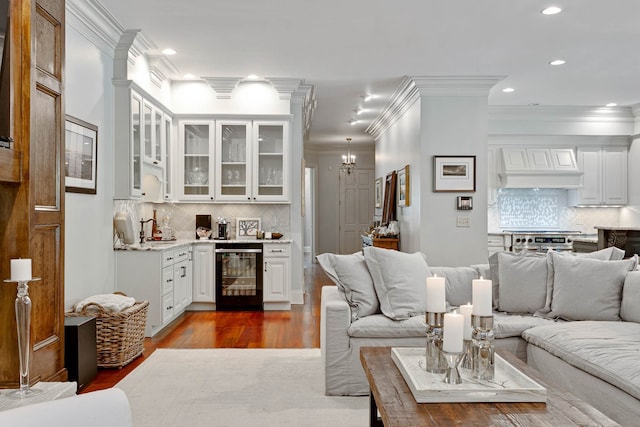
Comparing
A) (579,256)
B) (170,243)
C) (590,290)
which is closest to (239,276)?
(170,243)

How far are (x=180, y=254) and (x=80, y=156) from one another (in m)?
1.75

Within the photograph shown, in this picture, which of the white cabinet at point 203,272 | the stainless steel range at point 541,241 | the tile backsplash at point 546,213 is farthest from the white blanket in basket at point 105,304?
the tile backsplash at point 546,213

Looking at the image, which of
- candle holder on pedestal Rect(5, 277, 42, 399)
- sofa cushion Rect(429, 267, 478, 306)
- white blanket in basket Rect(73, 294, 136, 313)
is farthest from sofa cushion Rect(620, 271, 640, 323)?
white blanket in basket Rect(73, 294, 136, 313)

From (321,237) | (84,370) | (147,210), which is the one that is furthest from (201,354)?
(321,237)

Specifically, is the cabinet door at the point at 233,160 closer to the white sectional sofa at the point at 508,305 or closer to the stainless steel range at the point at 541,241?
the white sectional sofa at the point at 508,305

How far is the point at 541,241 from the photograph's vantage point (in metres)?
7.52

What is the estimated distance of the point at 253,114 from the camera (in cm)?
636

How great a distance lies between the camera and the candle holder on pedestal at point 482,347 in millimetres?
2008

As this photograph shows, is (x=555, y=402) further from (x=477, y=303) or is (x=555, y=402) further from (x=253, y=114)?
(x=253, y=114)

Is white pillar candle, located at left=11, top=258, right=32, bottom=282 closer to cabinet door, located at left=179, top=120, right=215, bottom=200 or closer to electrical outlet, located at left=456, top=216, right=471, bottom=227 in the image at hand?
cabinet door, located at left=179, top=120, right=215, bottom=200

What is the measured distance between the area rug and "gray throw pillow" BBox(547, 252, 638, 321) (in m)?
1.51

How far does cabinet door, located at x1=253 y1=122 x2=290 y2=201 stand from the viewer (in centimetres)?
640

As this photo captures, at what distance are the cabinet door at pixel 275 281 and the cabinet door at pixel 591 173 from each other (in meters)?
4.96

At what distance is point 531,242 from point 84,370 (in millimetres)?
6249
